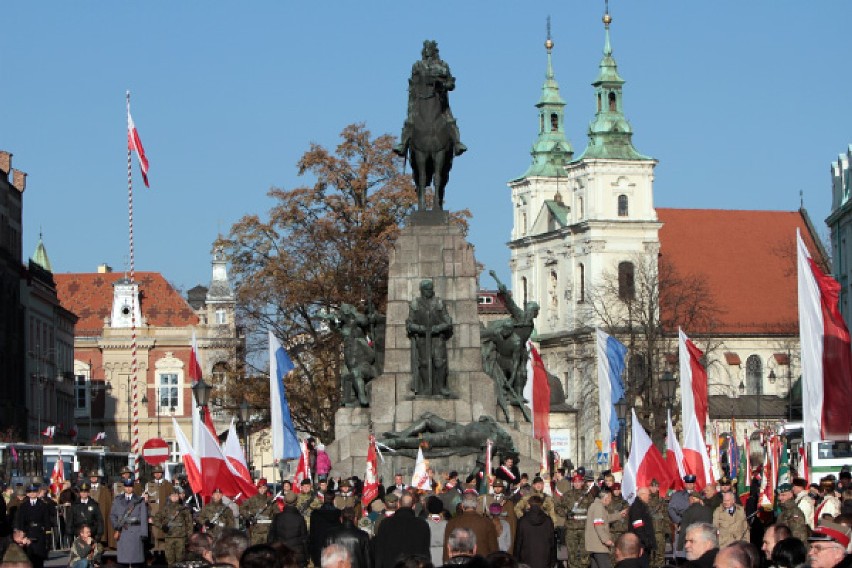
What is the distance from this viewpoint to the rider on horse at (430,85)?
33375 mm

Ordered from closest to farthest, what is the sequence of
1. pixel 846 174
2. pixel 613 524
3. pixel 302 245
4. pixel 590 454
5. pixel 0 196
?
1. pixel 613 524
2. pixel 302 245
3. pixel 0 196
4. pixel 846 174
5. pixel 590 454

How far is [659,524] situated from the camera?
2434 cm

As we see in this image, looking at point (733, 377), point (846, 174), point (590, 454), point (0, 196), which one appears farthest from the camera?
point (733, 377)

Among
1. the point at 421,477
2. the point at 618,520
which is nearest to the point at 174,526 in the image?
the point at 421,477

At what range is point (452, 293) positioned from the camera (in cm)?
3338

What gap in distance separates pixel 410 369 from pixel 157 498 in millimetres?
6786

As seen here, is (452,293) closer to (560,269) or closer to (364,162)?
(364,162)

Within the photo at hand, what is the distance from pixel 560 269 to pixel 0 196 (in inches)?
2071

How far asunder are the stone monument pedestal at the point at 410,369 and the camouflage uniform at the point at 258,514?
7481 millimetres

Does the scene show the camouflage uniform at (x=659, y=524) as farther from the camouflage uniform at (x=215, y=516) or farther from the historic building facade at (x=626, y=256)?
the historic building facade at (x=626, y=256)

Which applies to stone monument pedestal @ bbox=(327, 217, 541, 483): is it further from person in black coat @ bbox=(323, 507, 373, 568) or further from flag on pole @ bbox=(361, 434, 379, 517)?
person in black coat @ bbox=(323, 507, 373, 568)

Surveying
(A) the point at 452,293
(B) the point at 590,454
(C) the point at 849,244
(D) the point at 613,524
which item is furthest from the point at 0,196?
(D) the point at 613,524

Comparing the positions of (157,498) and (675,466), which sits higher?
(675,466)

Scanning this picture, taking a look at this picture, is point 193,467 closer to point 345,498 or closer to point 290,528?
point 345,498
